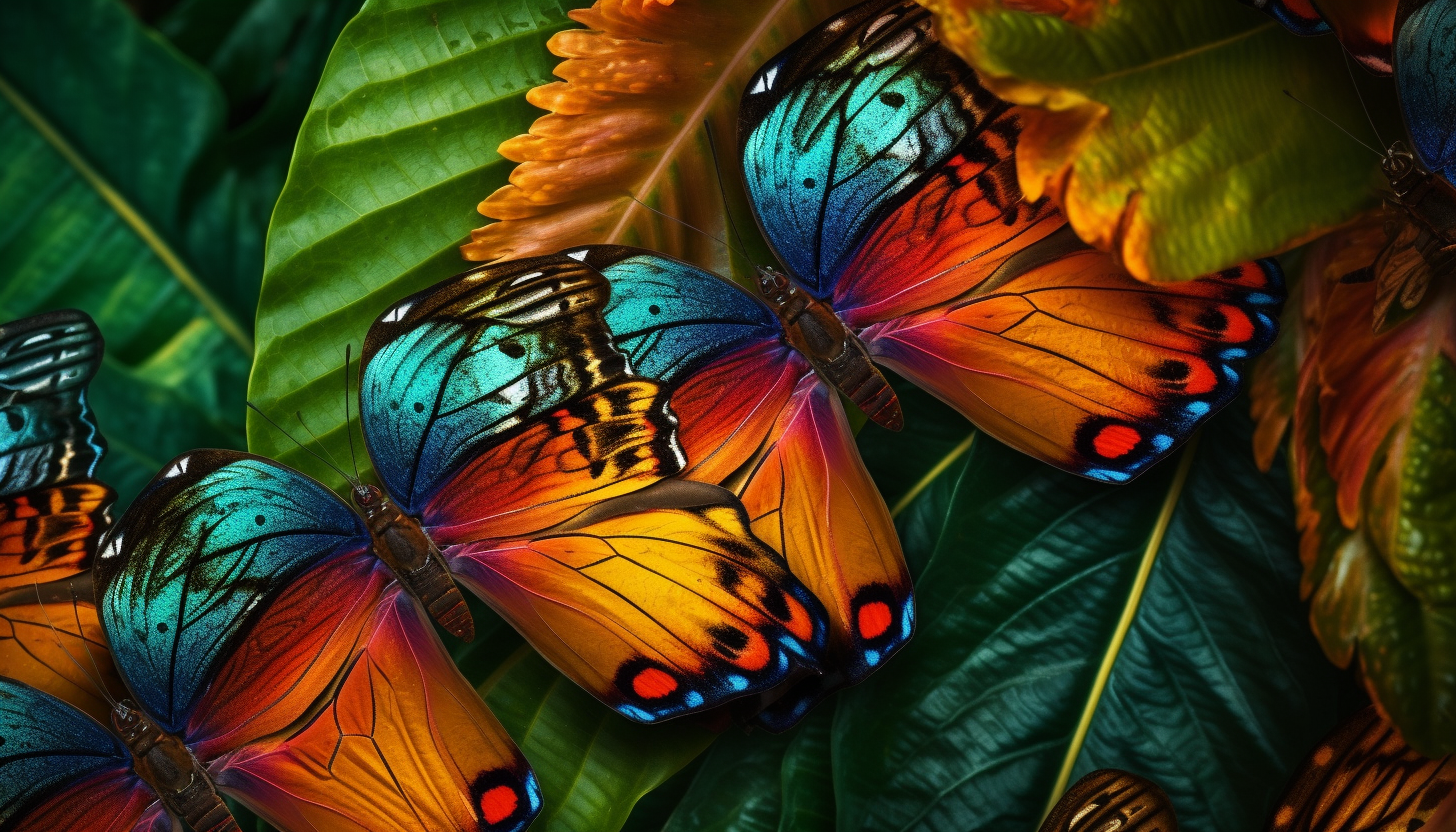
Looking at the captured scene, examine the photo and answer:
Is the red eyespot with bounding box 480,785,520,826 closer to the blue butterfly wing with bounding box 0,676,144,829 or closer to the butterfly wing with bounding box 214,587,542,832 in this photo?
the butterfly wing with bounding box 214,587,542,832

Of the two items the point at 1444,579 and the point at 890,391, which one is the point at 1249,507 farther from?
the point at 890,391

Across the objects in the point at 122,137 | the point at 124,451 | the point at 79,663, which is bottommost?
the point at 79,663

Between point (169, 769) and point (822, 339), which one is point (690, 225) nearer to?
point (822, 339)

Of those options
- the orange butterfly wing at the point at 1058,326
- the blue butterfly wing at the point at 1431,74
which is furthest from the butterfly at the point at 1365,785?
the blue butterfly wing at the point at 1431,74

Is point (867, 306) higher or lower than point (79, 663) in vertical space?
lower

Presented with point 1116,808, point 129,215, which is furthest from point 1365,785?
point 129,215

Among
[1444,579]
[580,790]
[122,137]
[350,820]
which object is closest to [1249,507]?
[1444,579]
